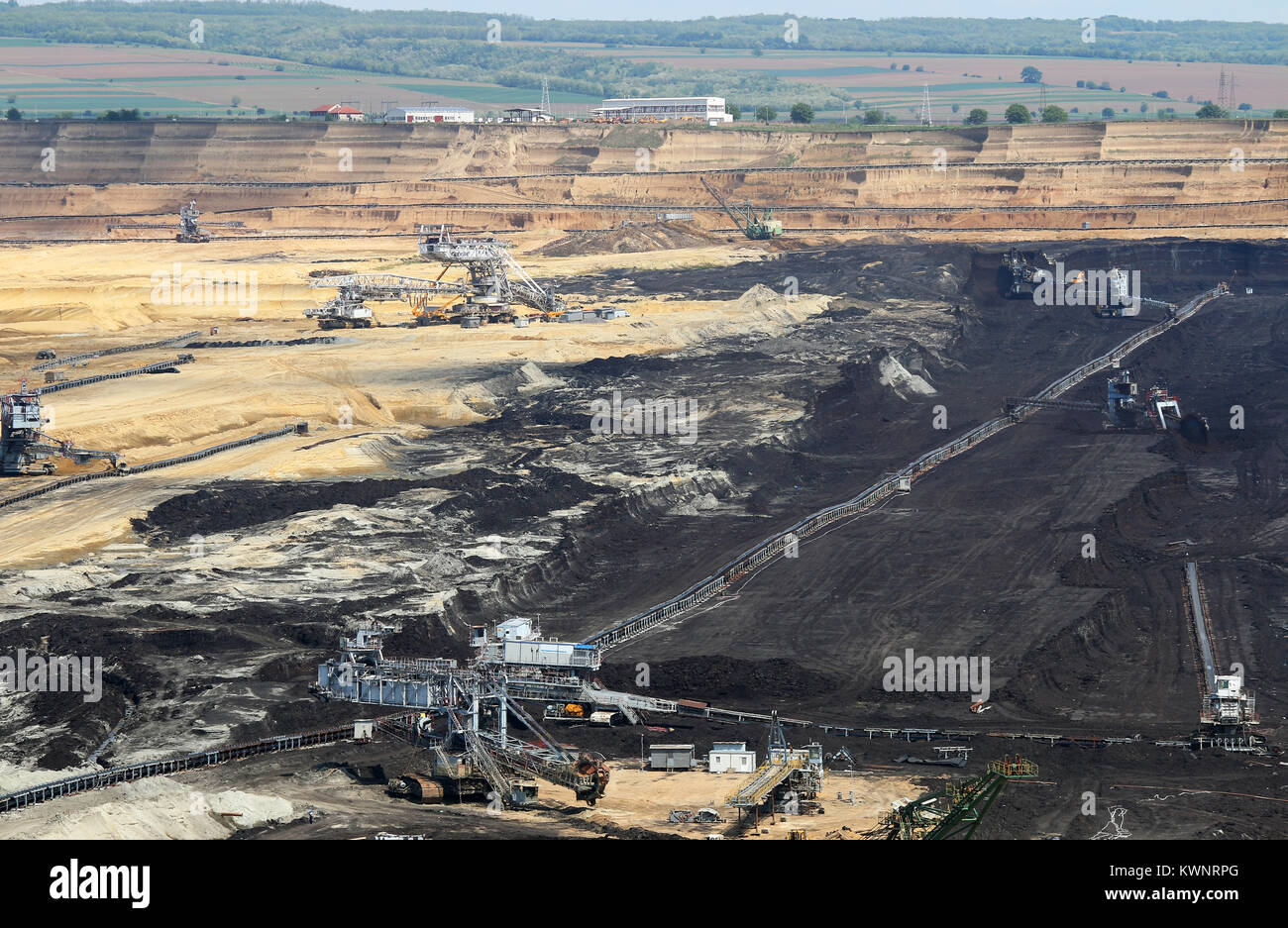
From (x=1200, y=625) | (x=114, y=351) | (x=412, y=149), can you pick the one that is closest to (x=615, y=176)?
(x=412, y=149)

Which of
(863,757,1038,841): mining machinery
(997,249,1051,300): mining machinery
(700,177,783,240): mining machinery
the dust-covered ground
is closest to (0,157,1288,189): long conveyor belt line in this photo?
(700,177,783,240): mining machinery

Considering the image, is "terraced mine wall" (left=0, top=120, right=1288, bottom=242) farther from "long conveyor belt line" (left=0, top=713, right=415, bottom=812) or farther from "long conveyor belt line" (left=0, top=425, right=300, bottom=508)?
"long conveyor belt line" (left=0, top=713, right=415, bottom=812)

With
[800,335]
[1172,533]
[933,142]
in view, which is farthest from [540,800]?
[933,142]

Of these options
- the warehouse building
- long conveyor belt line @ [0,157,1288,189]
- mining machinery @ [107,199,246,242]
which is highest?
long conveyor belt line @ [0,157,1288,189]

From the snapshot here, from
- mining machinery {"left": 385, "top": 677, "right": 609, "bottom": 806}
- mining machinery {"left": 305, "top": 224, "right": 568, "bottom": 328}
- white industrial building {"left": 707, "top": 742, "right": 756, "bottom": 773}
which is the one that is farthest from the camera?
mining machinery {"left": 305, "top": 224, "right": 568, "bottom": 328}

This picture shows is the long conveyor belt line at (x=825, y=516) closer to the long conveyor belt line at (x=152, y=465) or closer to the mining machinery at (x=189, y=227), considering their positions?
the long conveyor belt line at (x=152, y=465)

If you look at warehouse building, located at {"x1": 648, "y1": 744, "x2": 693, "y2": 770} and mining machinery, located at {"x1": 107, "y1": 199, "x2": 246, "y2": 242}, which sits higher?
mining machinery, located at {"x1": 107, "y1": 199, "x2": 246, "y2": 242}

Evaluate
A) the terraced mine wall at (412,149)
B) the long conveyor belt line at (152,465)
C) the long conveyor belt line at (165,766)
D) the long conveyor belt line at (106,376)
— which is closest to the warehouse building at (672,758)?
the long conveyor belt line at (165,766)
